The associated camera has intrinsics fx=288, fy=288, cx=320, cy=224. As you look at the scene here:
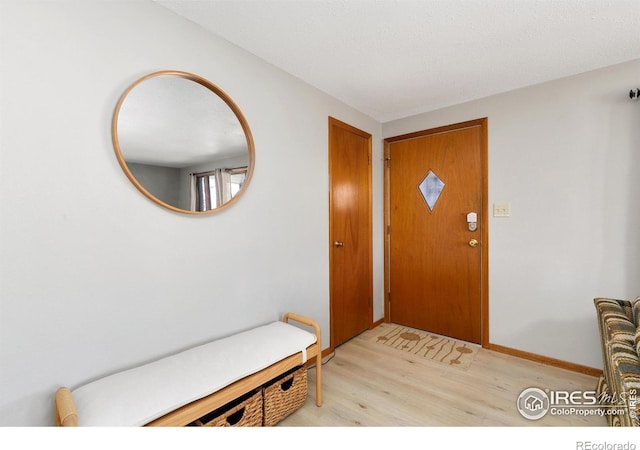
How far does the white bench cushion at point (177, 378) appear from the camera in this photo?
3.47ft

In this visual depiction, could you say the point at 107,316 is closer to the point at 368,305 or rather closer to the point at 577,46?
the point at 368,305

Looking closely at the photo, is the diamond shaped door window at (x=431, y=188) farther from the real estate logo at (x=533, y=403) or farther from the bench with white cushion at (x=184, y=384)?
the bench with white cushion at (x=184, y=384)

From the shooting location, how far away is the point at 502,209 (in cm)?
253

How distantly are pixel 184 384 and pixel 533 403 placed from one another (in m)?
2.13

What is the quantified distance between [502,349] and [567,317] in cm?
58

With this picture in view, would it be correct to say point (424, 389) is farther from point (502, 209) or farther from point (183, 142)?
point (183, 142)

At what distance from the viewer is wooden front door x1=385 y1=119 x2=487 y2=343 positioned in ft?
8.81

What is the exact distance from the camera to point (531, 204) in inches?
94.2

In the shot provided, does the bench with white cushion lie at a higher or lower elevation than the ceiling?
lower

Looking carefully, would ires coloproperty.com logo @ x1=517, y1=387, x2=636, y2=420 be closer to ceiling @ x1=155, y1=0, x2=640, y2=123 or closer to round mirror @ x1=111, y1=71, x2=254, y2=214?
ceiling @ x1=155, y1=0, x2=640, y2=123

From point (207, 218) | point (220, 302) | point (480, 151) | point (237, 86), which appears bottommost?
point (220, 302)

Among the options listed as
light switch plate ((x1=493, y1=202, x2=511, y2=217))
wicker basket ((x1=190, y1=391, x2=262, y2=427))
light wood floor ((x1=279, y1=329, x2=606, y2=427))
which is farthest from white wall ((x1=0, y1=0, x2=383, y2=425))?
light switch plate ((x1=493, y1=202, x2=511, y2=217))

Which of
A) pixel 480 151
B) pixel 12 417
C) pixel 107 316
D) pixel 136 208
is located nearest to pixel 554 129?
pixel 480 151

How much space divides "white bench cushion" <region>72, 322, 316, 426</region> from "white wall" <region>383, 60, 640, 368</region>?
1.97 meters
